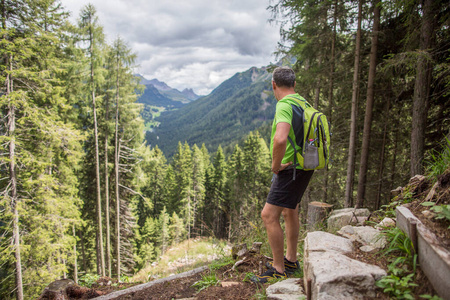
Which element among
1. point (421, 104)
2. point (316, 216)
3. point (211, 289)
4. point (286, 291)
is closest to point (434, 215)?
point (286, 291)

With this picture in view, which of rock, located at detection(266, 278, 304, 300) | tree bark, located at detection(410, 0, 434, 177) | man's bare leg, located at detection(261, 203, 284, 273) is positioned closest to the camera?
rock, located at detection(266, 278, 304, 300)

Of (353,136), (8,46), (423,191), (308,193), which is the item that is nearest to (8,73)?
(8,46)

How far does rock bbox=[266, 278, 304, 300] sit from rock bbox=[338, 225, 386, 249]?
0.92 meters

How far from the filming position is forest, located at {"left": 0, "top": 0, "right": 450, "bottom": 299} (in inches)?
247

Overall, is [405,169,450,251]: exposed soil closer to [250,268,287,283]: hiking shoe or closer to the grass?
[250,268,287,283]: hiking shoe

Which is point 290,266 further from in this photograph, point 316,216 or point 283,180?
point 316,216

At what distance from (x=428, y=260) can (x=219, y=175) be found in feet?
112

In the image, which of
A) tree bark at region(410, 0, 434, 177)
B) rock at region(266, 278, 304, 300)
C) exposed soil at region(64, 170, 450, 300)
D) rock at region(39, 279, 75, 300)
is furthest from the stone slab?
tree bark at region(410, 0, 434, 177)

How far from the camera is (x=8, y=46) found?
734 cm

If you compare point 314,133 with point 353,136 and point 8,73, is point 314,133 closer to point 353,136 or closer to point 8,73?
point 353,136

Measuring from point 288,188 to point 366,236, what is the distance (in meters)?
1.18

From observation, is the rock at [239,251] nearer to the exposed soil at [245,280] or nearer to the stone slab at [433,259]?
the exposed soil at [245,280]

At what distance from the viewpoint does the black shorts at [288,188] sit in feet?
9.04

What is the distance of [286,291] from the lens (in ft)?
8.02
